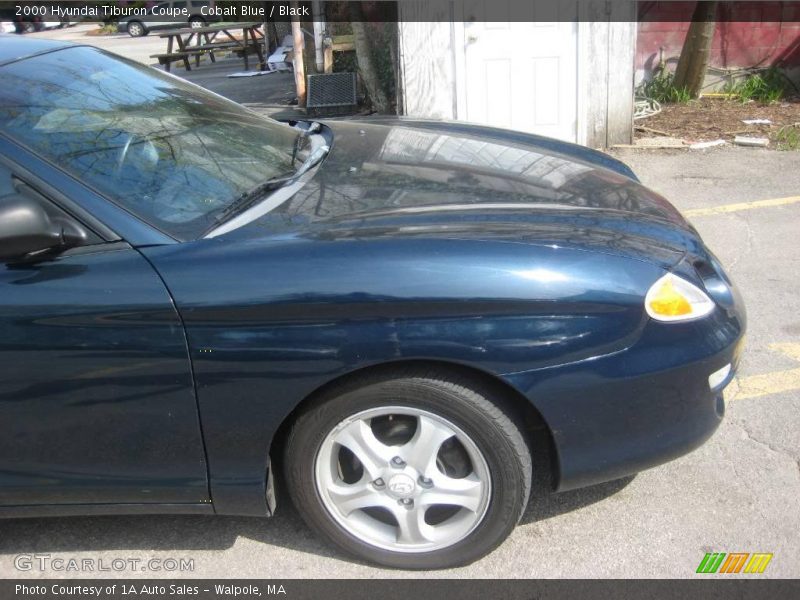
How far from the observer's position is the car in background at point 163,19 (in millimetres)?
29062

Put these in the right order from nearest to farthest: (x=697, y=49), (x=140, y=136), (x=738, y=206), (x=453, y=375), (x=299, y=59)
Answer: (x=453, y=375) → (x=140, y=136) → (x=738, y=206) → (x=697, y=49) → (x=299, y=59)

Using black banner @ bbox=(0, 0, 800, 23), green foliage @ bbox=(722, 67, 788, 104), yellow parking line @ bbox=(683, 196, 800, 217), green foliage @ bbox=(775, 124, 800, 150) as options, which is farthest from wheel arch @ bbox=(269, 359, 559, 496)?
green foliage @ bbox=(722, 67, 788, 104)

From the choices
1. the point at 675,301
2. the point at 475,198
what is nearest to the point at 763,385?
the point at 675,301

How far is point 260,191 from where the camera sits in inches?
111

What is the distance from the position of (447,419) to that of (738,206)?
4.46 m

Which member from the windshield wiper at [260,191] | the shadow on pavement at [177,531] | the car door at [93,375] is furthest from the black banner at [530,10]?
the car door at [93,375]

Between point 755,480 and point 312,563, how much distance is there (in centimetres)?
162

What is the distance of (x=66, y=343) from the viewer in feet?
7.64

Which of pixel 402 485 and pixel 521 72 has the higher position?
pixel 521 72

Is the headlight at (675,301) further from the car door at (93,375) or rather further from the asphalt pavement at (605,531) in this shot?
the car door at (93,375)

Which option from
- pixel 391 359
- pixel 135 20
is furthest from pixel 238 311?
pixel 135 20

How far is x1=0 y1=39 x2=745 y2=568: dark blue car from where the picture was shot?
2.31 metres

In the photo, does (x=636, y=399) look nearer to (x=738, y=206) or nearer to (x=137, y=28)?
(x=738, y=206)

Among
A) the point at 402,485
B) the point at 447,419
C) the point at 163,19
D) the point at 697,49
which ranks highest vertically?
the point at 697,49
